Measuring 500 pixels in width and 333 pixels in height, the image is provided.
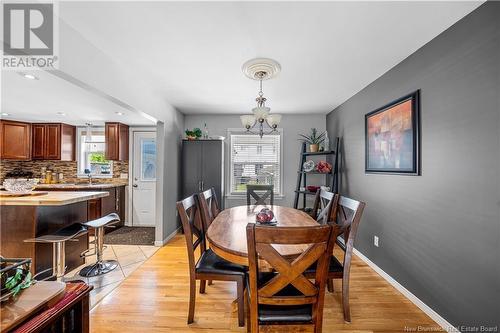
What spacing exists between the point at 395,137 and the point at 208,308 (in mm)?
2586

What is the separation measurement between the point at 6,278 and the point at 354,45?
2.74m

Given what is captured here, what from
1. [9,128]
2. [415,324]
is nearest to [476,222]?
[415,324]

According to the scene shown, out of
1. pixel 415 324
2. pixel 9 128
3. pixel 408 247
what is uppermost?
pixel 9 128

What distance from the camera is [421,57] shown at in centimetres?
217

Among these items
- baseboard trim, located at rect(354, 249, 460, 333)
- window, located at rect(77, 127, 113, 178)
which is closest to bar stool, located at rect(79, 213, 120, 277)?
window, located at rect(77, 127, 113, 178)

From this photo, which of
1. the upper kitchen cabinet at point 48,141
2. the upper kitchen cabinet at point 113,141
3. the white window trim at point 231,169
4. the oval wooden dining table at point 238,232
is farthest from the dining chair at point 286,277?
the upper kitchen cabinet at point 48,141

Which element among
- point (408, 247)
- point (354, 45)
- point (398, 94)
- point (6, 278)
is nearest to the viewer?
point (6, 278)

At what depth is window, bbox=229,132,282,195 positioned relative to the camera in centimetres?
477

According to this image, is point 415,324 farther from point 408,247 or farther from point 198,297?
point 198,297

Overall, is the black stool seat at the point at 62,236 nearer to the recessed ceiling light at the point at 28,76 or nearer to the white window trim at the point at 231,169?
the recessed ceiling light at the point at 28,76

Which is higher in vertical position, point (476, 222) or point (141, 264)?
point (476, 222)

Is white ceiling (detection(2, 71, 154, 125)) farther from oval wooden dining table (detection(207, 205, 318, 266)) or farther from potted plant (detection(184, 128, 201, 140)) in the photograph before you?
oval wooden dining table (detection(207, 205, 318, 266))

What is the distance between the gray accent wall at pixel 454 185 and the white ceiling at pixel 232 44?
0.25 meters

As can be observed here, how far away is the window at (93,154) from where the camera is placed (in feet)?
17.0
